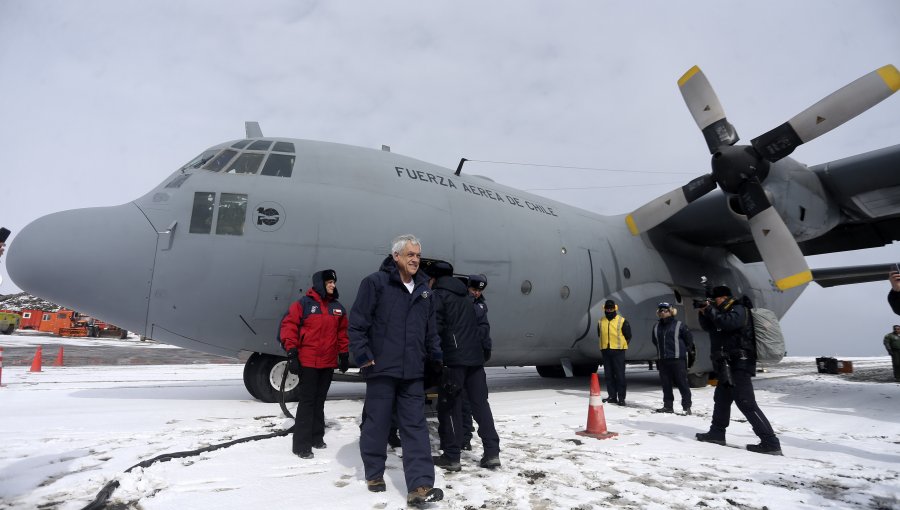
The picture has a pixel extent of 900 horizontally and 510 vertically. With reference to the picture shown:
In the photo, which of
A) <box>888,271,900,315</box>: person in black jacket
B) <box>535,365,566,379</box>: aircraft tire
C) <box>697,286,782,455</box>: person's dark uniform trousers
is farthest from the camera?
<box>535,365,566,379</box>: aircraft tire

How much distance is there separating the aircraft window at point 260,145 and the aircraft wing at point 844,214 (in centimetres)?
863

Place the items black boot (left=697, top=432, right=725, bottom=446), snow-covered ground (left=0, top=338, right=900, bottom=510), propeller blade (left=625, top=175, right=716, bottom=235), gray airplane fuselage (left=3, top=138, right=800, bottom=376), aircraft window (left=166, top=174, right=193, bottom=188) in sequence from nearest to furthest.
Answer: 1. snow-covered ground (left=0, top=338, right=900, bottom=510)
2. black boot (left=697, top=432, right=725, bottom=446)
3. gray airplane fuselage (left=3, top=138, right=800, bottom=376)
4. aircraft window (left=166, top=174, right=193, bottom=188)
5. propeller blade (left=625, top=175, right=716, bottom=235)

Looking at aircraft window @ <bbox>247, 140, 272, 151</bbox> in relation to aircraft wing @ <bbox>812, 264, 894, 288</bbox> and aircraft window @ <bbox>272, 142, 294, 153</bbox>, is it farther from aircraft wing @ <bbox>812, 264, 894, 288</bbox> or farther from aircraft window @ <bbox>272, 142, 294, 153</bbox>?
aircraft wing @ <bbox>812, 264, 894, 288</bbox>

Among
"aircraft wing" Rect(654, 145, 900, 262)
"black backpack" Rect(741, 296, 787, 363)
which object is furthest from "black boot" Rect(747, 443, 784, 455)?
"aircraft wing" Rect(654, 145, 900, 262)

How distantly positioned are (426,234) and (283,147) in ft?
8.51

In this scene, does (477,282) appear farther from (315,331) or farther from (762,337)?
(762,337)

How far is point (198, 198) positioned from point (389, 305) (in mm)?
4546

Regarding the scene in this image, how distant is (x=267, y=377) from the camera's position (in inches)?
297

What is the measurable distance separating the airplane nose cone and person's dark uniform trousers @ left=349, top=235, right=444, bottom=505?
4.33 metres

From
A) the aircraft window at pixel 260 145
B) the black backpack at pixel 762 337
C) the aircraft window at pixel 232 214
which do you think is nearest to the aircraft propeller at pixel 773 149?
the black backpack at pixel 762 337

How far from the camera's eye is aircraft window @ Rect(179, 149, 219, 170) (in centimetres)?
736

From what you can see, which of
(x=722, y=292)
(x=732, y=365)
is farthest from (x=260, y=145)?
(x=732, y=365)

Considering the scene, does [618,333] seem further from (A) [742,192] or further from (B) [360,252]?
(B) [360,252]

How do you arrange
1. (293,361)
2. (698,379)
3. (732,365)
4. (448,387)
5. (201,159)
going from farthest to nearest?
(698,379) → (201,159) → (732,365) → (293,361) → (448,387)
